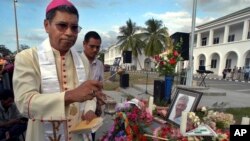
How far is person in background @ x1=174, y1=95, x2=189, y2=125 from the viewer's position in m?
2.49

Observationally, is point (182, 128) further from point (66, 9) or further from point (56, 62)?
point (66, 9)

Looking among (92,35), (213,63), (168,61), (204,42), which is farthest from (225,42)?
(92,35)

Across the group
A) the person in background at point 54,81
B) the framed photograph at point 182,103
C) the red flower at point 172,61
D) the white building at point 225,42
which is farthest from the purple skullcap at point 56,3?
the white building at point 225,42

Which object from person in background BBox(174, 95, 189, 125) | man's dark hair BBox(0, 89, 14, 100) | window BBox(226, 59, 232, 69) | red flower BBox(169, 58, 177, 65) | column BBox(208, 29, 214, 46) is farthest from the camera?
column BBox(208, 29, 214, 46)

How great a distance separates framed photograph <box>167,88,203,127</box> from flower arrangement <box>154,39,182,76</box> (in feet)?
13.9

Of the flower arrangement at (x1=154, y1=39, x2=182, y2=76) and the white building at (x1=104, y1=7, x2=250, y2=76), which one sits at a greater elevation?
the white building at (x1=104, y1=7, x2=250, y2=76)

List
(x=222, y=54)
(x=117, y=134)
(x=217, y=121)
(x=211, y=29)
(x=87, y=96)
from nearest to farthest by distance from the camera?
(x=87, y=96), (x=117, y=134), (x=217, y=121), (x=222, y=54), (x=211, y=29)

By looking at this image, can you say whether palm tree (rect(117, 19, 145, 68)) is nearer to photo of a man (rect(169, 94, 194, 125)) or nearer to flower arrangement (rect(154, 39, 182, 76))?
flower arrangement (rect(154, 39, 182, 76))

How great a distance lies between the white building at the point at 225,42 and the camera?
1008 inches

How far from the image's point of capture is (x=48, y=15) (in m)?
1.24

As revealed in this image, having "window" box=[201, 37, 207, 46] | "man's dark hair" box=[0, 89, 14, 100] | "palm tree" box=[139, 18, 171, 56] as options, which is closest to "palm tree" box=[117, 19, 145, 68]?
"palm tree" box=[139, 18, 171, 56]

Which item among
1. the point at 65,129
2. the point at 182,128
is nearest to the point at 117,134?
the point at 182,128

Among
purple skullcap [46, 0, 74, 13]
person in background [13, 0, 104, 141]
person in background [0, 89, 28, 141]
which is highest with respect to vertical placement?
purple skullcap [46, 0, 74, 13]

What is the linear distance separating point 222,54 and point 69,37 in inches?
1208
